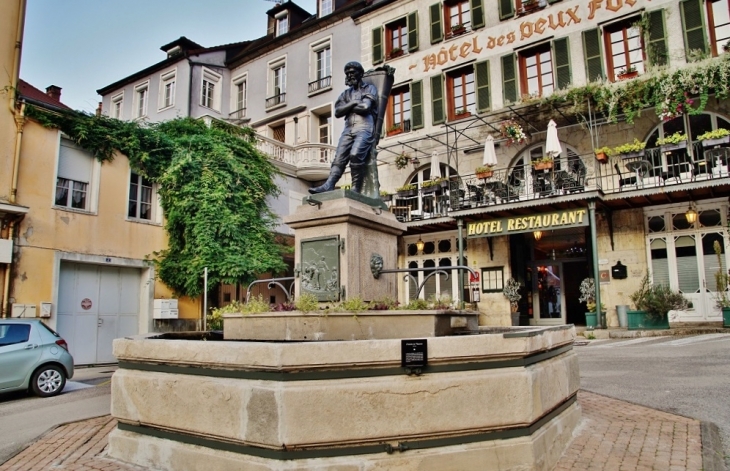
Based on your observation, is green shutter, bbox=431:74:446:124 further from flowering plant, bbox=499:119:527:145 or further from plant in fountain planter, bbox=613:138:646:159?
plant in fountain planter, bbox=613:138:646:159

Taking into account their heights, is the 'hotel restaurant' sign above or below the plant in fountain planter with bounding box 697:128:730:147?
below

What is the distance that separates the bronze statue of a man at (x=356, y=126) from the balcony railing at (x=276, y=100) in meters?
19.3

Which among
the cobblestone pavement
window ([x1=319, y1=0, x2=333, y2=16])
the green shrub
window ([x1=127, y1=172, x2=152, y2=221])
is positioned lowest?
the cobblestone pavement

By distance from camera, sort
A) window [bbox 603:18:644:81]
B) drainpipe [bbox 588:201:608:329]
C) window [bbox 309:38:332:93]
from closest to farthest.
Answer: drainpipe [bbox 588:201:608:329]
window [bbox 603:18:644:81]
window [bbox 309:38:332:93]

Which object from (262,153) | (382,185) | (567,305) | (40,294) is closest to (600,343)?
(567,305)

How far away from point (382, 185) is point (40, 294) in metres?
13.4

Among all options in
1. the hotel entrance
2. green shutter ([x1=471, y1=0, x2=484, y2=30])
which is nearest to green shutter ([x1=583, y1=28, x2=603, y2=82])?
green shutter ([x1=471, y1=0, x2=484, y2=30])

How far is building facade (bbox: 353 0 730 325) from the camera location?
52.3ft

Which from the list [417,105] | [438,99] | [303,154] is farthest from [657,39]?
[303,154]

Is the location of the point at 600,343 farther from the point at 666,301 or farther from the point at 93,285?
the point at 93,285

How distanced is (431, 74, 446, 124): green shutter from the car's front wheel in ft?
51.8

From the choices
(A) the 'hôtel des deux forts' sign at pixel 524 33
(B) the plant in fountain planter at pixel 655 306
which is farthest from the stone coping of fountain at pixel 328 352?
(A) the 'hôtel des deux forts' sign at pixel 524 33

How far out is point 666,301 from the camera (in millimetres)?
14883

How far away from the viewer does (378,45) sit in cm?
2316
